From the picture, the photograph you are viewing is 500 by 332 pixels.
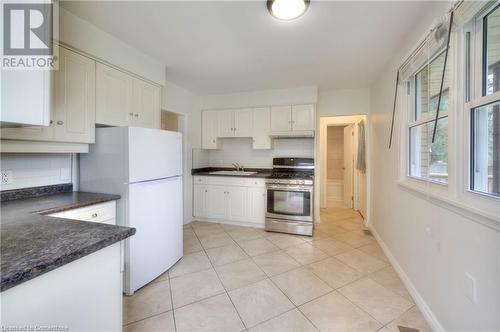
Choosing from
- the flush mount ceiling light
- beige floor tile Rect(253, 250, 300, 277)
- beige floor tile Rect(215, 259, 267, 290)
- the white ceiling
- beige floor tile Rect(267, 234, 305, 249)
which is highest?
the white ceiling

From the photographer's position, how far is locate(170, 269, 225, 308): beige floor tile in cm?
187

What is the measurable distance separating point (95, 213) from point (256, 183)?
7.74 ft

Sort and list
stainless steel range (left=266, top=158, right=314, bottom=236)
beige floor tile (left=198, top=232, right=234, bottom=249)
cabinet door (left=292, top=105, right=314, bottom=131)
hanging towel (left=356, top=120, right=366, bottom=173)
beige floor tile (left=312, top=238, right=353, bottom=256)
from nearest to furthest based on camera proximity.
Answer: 1. beige floor tile (left=312, top=238, right=353, bottom=256)
2. beige floor tile (left=198, top=232, right=234, bottom=249)
3. stainless steel range (left=266, top=158, right=314, bottom=236)
4. cabinet door (left=292, top=105, right=314, bottom=131)
5. hanging towel (left=356, top=120, right=366, bottom=173)

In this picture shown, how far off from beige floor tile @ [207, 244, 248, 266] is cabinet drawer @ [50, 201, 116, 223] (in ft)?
4.01

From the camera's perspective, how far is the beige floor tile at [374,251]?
2.60 meters

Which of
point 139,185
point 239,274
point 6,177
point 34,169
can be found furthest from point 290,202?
point 6,177

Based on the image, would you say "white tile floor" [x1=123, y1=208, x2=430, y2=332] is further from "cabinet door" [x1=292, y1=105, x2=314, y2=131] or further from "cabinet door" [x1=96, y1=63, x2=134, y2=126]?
"cabinet door" [x1=292, y1=105, x2=314, y2=131]

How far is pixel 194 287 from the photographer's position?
2029 mm

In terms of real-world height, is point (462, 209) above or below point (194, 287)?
above

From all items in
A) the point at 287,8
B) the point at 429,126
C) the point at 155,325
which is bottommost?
the point at 155,325

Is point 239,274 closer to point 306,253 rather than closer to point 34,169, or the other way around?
point 306,253

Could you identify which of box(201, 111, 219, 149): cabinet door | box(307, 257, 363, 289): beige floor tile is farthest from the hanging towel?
box(201, 111, 219, 149): cabinet door

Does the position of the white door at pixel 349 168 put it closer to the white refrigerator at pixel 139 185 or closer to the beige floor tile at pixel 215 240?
the beige floor tile at pixel 215 240

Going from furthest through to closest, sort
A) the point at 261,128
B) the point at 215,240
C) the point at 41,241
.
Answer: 1. the point at 261,128
2. the point at 215,240
3. the point at 41,241
